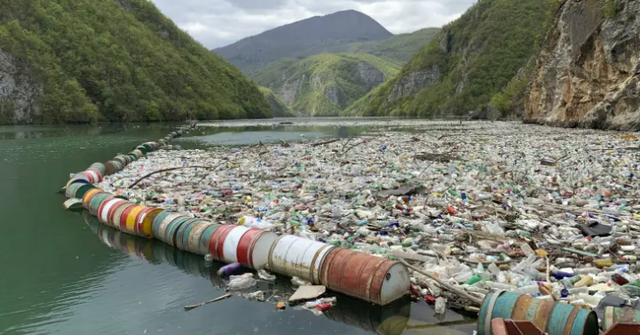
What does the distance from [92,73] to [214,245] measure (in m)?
86.7

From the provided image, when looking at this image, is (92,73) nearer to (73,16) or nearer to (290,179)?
(73,16)

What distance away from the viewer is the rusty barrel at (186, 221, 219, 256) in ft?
21.6

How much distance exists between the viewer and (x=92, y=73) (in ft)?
264

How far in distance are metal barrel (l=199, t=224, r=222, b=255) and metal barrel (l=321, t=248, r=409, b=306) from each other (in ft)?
6.93

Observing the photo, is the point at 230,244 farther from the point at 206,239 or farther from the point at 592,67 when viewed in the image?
the point at 592,67

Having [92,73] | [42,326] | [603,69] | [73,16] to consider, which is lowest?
[42,326]

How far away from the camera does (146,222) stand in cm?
748

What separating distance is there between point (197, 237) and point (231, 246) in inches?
31.1

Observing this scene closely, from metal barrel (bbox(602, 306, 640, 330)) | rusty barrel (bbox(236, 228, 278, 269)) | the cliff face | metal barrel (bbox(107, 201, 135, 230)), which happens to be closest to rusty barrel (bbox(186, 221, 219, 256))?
rusty barrel (bbox(236, 228, 278, 269))

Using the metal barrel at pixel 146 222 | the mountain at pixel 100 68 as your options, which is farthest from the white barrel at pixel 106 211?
the mountain at pixel 100 68

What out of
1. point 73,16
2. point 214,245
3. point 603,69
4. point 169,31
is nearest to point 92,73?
point 73,16

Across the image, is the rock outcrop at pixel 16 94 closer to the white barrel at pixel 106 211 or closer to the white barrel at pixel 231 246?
the white barrel at pixel 106 211

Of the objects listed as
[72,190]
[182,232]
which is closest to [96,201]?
[72,190]

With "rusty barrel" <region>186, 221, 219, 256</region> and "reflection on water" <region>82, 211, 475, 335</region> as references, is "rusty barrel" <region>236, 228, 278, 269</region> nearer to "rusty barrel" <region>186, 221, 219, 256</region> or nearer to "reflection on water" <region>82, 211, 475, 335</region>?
"reflection on water" <region>82, 211, 475, 335</region>
